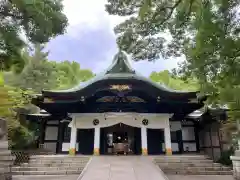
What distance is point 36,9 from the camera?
4188 mm

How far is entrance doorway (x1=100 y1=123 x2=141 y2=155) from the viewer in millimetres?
13867

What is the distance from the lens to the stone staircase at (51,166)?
9.19 m

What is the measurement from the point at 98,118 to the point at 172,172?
565cm

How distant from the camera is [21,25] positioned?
455 cm

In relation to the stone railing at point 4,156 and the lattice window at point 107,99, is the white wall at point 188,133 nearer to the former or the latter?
the lattice window at point 107,99

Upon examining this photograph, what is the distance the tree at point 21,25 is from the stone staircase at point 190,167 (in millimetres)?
7979

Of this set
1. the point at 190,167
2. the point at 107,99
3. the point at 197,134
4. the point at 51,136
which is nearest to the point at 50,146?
the point at 51,136

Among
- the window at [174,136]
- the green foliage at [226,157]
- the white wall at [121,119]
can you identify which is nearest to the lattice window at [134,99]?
the white wall at [121,119]

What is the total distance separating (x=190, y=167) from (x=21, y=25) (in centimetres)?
927

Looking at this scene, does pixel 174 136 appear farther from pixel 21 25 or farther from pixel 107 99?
pixel 21 25

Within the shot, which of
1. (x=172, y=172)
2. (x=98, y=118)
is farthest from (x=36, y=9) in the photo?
(x=98, y=118)

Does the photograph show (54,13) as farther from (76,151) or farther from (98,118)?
(76,151)

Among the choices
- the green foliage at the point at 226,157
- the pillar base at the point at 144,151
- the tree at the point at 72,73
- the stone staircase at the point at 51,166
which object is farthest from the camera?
the tree at the point at 72,73

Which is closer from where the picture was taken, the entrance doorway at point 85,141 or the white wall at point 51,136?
Answer: the entrance doorway at point 85,141
